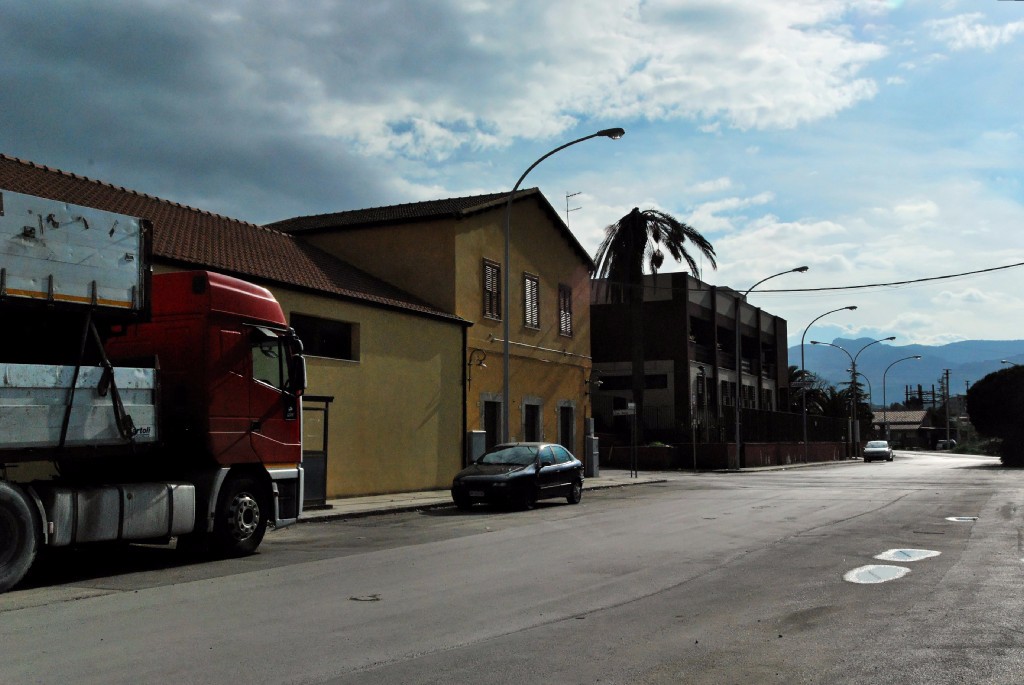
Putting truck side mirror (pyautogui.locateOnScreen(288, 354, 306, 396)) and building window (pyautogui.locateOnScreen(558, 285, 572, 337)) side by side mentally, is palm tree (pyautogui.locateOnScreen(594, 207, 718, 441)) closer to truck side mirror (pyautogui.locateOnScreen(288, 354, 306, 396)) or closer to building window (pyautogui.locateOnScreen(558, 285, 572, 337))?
building window (pyautogui.locateOnScreen(558, 285, 572, 337))

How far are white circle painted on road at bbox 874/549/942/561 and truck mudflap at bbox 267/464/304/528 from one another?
778 centimetres

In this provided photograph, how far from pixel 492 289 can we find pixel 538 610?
22.2 metres

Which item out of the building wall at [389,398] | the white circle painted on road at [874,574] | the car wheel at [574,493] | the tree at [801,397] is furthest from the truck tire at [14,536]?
the tree at [801,397]

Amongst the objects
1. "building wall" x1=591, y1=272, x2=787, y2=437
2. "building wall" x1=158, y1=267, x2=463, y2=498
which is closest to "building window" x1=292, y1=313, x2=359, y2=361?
"building wall" x1=158, y1=267, x2=463, y2=498

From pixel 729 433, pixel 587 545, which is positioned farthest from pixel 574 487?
pixel 729 433

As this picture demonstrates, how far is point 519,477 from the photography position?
2009 centimetres

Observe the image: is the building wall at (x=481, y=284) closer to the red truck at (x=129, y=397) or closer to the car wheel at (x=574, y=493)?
the car wheel at (x=574, y=493)

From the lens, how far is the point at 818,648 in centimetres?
686

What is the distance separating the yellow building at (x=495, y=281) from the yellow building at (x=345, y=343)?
2.80 feet

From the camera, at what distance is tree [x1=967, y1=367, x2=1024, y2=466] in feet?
196

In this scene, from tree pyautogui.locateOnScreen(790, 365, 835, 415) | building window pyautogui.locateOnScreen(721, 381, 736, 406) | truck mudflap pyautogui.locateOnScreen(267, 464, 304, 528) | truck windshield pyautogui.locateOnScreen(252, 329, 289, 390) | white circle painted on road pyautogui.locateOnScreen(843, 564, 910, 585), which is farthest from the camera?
tree pyautogui.locateOnScreen(790, 365, 835, 415)

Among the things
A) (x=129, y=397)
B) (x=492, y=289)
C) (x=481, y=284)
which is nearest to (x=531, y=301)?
(x=492, y=289)

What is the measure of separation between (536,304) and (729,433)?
2173cm

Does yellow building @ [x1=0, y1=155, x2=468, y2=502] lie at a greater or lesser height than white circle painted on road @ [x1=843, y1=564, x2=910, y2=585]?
greater
